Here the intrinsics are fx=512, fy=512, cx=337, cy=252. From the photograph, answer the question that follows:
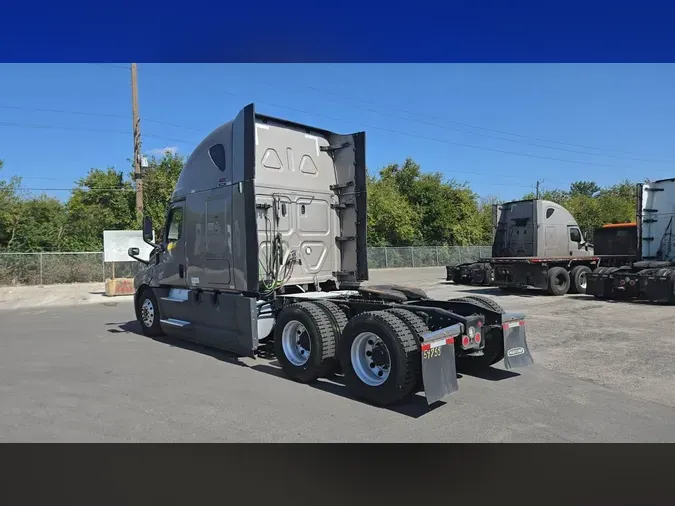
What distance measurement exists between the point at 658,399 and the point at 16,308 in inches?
758

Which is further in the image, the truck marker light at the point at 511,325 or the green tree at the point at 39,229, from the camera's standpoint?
the green tree at the point at 39,229

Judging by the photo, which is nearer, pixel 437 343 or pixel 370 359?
pixel 437 343

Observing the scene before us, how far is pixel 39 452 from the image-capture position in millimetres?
4438

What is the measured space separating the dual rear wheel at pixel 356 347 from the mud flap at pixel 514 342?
135cm

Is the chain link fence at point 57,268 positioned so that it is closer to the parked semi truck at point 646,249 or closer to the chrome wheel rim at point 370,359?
the parked semi truck at point 646,249

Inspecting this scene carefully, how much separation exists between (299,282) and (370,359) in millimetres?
2657

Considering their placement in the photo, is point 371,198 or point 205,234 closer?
point 205,234

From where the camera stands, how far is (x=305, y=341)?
6914mm

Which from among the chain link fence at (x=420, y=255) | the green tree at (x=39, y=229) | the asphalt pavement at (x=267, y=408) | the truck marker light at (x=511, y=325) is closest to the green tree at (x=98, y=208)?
the green tree at (x=39, y=229)

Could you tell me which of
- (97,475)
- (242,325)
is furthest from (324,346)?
(97,475)

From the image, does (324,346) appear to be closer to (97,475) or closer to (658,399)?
(97,475)

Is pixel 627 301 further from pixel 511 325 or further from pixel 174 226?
pixel 174 226

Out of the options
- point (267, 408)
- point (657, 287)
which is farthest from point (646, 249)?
point (267, 408)

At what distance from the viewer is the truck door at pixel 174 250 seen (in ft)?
30.2
